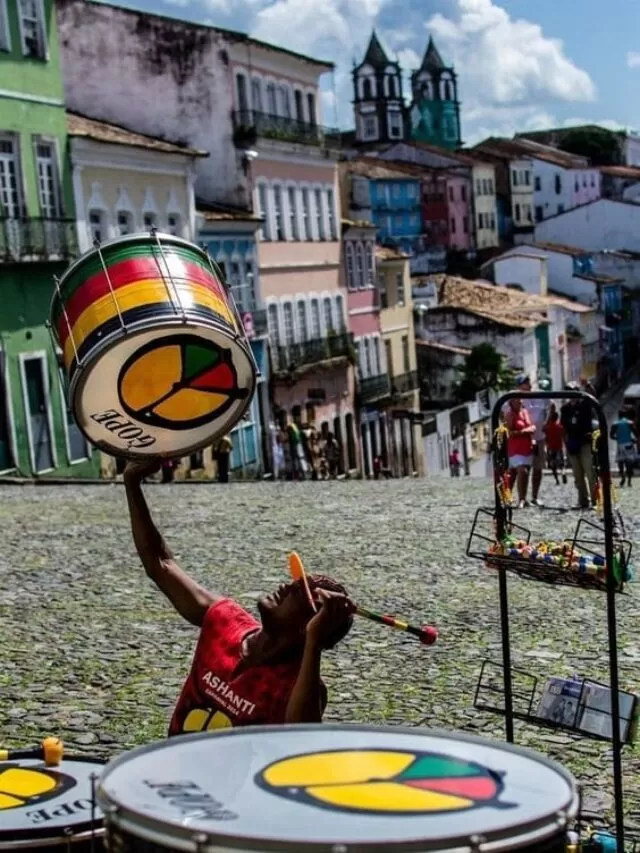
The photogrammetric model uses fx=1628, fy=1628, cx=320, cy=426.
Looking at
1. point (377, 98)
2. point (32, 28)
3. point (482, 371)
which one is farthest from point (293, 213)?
point (377, 98)

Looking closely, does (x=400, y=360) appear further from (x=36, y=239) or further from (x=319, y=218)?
(x=36, y=239)

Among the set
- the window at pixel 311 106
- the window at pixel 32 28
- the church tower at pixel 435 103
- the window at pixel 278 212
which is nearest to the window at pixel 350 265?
the window at pixel 311 106

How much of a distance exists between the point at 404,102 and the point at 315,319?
284 ft

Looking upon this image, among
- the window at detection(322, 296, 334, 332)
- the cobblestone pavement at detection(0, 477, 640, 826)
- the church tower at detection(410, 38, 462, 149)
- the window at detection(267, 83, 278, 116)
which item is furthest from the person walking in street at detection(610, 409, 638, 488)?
the church tower at detection(410, 38, 462, 149)

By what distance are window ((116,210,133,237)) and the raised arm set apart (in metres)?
26.5

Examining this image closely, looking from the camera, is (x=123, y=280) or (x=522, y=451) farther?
(x=522, y=451)

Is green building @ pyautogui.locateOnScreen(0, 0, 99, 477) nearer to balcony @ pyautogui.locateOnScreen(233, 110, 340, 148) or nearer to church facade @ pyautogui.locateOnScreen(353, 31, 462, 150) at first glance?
balcony @ pyautogui.locateOnScreen(233, 110, 340, 148)

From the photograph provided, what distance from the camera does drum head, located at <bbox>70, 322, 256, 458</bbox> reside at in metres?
4.45

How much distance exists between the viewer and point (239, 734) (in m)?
3.10

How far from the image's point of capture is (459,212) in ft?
294

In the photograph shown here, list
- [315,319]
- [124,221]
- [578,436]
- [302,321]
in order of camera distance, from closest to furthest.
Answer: [578,436]
[124,221]
[302,321]
[315,319]

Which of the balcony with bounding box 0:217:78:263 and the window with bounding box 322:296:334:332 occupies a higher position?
the balcony with bounding box 0:217:78:263

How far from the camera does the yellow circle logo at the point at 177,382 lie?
4.47 meters

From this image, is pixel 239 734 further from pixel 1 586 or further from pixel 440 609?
pixel 1 586
